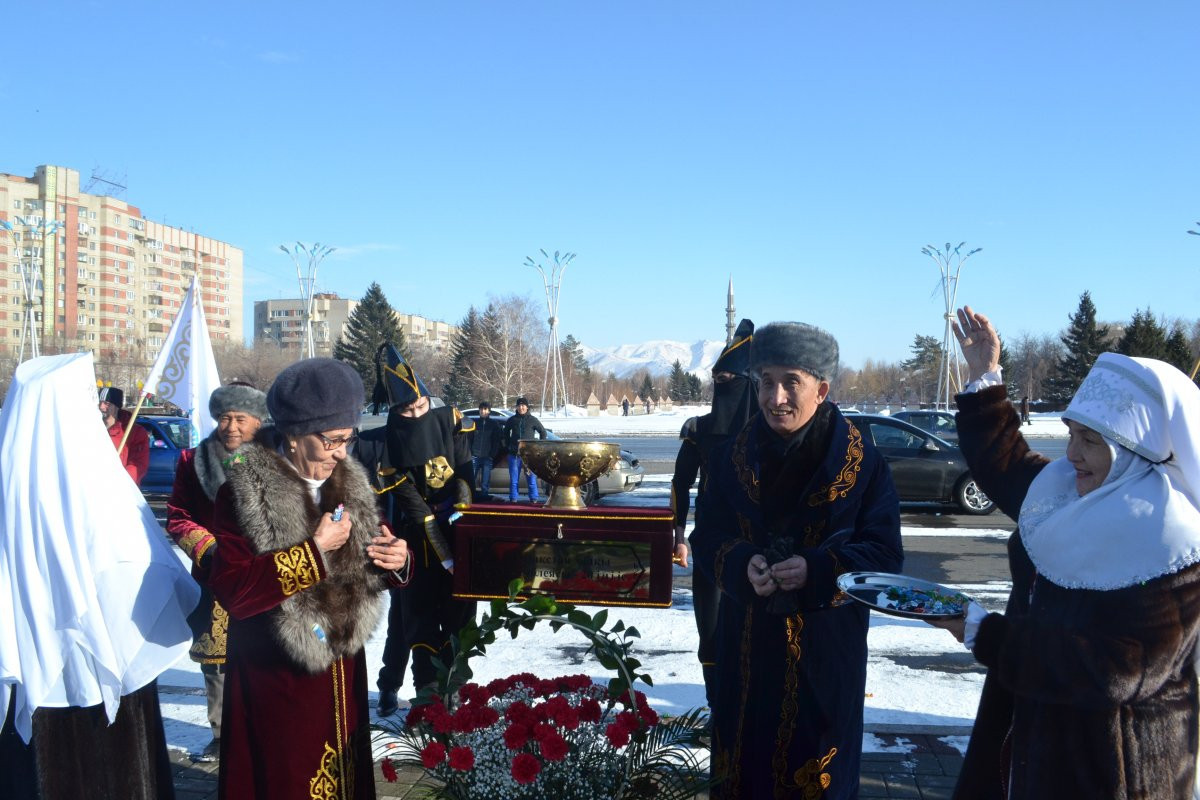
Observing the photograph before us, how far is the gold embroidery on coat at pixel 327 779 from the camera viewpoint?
9.21 feet

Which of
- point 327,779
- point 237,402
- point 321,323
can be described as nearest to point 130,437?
point 237,402

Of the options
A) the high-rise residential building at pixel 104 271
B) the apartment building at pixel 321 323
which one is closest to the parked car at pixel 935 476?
the high-rise residential building at pixel 104 271

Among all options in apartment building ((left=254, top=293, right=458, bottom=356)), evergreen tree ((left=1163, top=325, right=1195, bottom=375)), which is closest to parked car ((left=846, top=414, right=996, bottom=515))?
evergreen tree ((left=1163, top=325, right=1195, bottom=375))

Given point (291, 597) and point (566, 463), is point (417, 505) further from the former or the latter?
point (291, 597)

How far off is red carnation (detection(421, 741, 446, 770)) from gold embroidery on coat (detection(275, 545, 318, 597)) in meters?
0.58

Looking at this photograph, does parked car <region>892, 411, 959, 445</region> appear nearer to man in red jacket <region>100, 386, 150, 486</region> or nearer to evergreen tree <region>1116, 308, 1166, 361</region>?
man in red jacket <region>100, 386, 150, 486</region>

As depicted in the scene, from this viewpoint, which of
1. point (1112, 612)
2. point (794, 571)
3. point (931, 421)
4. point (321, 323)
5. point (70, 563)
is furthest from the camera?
point (321, 323)

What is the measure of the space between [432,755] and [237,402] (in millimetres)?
2637

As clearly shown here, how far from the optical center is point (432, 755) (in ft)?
8.70

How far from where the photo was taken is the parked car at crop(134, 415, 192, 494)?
595 inches

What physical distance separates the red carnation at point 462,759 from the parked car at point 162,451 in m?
13.6

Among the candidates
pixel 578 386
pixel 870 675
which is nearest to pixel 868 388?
pixel 578 386

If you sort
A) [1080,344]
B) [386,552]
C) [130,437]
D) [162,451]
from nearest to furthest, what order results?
1. [386,552]
2. [130,437]
3. [162,451]
4. [1080,344]

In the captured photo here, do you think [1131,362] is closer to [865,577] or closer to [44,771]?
[865,577]
